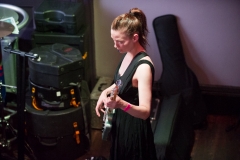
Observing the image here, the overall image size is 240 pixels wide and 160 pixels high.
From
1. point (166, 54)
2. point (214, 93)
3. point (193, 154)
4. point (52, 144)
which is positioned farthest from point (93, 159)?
point (214, 93)

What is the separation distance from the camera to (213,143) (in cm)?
311

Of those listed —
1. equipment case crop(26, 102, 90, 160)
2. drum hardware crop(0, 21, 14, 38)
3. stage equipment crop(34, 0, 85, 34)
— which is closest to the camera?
drum hardware crop(0, 21, 14, 38)

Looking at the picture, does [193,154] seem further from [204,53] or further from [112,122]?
[112,122]

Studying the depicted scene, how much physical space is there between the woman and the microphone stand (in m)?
0.72

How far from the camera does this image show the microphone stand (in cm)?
248

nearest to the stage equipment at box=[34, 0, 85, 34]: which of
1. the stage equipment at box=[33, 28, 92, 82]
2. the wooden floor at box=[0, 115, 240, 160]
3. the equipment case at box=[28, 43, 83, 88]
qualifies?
the stage equipment at box=[33, 28, 92, 82]

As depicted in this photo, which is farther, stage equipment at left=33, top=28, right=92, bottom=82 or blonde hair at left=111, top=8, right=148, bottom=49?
stage equipment at left=33, top=28, right=92, bottom=82

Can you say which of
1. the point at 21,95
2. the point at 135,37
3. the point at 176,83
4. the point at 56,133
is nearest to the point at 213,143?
the point at 176,83

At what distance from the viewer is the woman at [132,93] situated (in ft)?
5.87

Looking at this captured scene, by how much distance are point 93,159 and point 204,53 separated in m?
1.35

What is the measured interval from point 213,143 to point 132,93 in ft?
4.60

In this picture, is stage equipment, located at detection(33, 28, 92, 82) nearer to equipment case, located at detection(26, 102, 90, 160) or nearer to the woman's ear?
equipment case, located at detection(26, 102, 90, 160)

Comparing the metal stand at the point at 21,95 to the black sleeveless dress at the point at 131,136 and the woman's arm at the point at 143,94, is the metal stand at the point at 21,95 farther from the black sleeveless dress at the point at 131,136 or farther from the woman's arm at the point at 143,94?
the woman's arm at the point at 143,94

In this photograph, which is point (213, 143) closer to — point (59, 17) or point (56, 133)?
point (56, 133)
